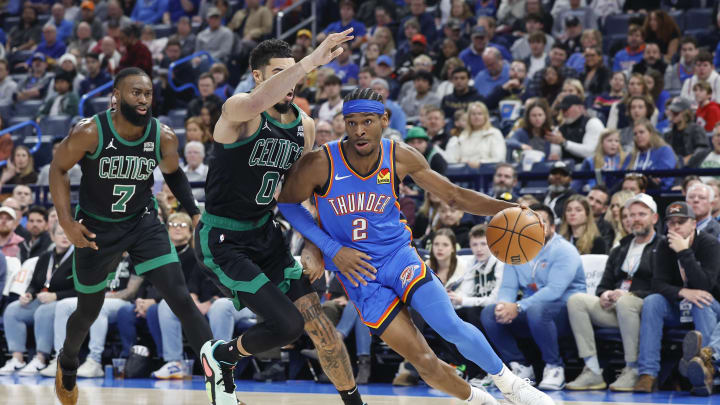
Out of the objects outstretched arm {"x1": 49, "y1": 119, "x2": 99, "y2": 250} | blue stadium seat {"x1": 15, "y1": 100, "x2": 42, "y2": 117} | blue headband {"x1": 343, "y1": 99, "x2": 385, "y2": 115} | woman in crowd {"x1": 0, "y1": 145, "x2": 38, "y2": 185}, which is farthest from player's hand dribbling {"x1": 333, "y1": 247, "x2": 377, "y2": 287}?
blue stadium seat {"x1": 15, "y1": 100, "x2": 42, "y2": 117}

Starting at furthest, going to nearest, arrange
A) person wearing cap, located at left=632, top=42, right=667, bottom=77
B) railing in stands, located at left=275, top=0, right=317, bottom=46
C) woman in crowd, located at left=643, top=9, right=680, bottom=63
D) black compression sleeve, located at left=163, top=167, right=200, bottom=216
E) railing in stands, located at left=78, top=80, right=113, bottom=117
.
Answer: railing in stands, located at left=275, top=0, right=317, bottom=46
railing in stands, located at left=78, top=80, right=113, bottom=117
woman in crowd, located at left=643, top=9, right=680, bottom=63
person wearing cap, located at left=632, top=42, right=667, bottom=77
black compression sleeve, located at left=163, top=167, right=200, bottom=216

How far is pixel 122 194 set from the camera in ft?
21.8

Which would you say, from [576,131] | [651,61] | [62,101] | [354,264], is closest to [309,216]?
[354,264]

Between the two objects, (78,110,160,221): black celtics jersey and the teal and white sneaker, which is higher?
(78,110,160,221): black celtics jersey

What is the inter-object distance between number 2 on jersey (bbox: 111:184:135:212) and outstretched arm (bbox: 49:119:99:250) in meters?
0.25

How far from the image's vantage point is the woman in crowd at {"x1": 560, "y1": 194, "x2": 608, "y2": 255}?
9250 mm

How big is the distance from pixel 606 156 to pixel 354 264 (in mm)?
5794

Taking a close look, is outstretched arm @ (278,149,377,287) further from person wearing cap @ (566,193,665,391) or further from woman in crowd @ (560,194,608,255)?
woman in crowd @ (560,194,608,255)

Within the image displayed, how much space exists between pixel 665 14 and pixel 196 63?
24.6 ft

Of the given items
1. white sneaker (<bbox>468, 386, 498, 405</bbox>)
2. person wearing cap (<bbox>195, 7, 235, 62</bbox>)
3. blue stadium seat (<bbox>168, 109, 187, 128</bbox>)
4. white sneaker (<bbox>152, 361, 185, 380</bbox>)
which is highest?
person wearing cap (<bbox>195, 7, 235, 62</bbox>)

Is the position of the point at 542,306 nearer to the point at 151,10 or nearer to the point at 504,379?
the point at 504,379

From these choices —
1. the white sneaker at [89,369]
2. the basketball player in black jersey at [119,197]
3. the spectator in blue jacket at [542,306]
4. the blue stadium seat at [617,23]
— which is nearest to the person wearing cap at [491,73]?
the blue stadium seat at [617,23]

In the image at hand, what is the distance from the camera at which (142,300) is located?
10.2 m

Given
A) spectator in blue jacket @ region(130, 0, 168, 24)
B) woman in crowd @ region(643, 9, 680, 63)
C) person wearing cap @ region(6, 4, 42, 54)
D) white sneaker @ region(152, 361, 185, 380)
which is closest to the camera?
white sneaker @ region(152, 361, 185, 380)
